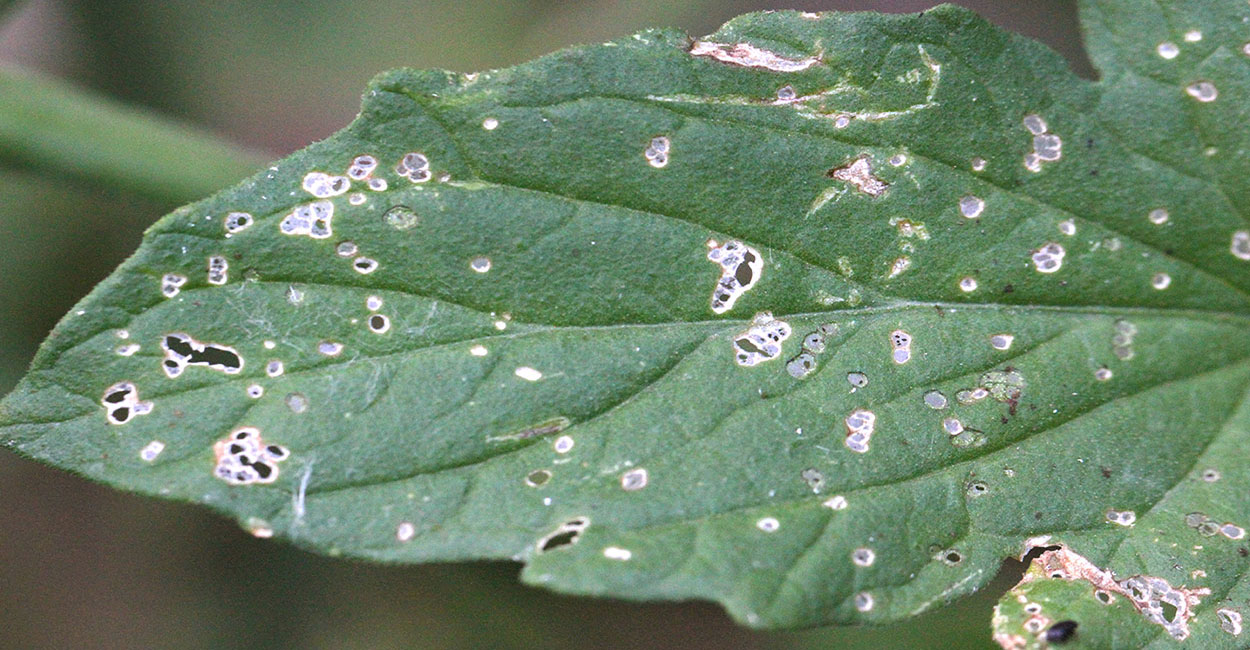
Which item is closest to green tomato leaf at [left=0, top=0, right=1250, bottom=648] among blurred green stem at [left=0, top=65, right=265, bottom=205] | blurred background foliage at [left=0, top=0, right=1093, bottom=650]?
blurred green stem at [left=0, top=65, right=265, bottom=205]

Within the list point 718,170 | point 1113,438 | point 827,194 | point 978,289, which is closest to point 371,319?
point 718,170

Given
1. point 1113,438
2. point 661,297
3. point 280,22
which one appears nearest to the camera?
point 661,297

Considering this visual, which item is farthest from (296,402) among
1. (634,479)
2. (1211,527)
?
(1211,527)

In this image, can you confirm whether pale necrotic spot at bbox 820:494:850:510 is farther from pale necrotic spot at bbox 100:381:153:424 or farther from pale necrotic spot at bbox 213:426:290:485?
pale necrotic spot at bbox 100:381:153:424

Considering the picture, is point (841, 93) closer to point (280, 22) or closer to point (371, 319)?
point (371, 319)

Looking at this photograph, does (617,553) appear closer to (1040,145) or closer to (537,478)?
(537,478)

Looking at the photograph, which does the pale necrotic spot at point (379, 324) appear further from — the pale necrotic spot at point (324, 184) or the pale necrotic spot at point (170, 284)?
the pale necrotic spot at point (170, 284)

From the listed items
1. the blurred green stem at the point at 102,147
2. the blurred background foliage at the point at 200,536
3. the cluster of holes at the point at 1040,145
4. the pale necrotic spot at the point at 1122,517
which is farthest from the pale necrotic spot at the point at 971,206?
the blurred green stem at the point at 102,147
